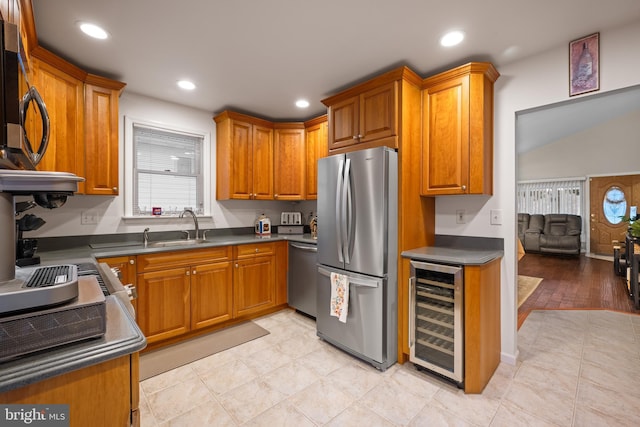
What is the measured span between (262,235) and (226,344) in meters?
1.38

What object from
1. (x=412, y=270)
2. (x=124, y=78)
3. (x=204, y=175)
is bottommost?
(x=412, y=270)

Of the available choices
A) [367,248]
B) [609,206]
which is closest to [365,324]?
[367,248]

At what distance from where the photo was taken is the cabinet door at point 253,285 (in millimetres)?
3070

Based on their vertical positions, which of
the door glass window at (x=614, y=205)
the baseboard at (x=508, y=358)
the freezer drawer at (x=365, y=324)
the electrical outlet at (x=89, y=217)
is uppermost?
the door glass window at (x=614, y=205)

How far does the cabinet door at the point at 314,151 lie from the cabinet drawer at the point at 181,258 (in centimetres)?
127

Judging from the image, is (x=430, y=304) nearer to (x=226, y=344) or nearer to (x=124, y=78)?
(x=226, y=344)

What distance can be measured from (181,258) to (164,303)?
417 mm

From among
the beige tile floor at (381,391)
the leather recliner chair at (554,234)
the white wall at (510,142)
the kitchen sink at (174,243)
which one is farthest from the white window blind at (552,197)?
the kitchen sink at (174,243)

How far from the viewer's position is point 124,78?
2613mm

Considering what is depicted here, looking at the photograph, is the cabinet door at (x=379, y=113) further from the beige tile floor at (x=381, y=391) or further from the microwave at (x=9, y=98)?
the microwave at (x=9, y=98)

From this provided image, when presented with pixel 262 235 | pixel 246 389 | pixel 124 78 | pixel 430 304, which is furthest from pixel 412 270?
pixel 124 78

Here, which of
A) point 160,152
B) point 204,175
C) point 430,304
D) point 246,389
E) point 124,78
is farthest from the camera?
point 204,175

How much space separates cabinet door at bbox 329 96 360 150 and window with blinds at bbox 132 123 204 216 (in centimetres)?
166

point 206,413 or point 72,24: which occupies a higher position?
point 72,24
